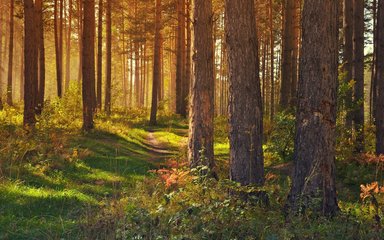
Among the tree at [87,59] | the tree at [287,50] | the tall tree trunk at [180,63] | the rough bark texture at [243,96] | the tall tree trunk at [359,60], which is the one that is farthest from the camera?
the tall tree trunk at [180,63]

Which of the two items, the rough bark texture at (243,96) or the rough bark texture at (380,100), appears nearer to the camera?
the rough bark texture at (243,96)

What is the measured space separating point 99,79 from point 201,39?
1831 cm

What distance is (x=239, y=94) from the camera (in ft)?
24.1

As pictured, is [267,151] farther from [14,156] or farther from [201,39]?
[14,156]

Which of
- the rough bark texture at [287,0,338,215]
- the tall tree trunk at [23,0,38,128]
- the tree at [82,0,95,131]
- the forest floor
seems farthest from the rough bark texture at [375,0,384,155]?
the tall tree trunk at [23,0,38,128]

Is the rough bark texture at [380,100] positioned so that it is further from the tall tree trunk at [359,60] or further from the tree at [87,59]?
the tree at [87,59]

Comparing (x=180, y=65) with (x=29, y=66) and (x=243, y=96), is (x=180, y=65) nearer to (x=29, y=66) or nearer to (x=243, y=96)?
(x=29, y=66)

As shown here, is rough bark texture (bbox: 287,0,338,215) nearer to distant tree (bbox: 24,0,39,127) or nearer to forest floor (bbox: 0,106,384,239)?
forest floor (bbox: 0,106,384,239)

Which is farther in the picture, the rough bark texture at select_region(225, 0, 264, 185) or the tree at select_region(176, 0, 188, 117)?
the tree at select_region(176, 0, 188, 117)

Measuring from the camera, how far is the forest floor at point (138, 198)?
525 cm

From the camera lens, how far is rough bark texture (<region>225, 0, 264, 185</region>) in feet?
24.0

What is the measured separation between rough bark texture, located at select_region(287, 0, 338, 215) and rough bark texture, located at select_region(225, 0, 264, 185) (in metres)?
1.12

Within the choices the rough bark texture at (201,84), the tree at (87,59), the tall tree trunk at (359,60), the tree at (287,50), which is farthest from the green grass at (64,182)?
the tall tree trunk at (359,60)

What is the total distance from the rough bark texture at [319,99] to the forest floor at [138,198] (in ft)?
1.64
